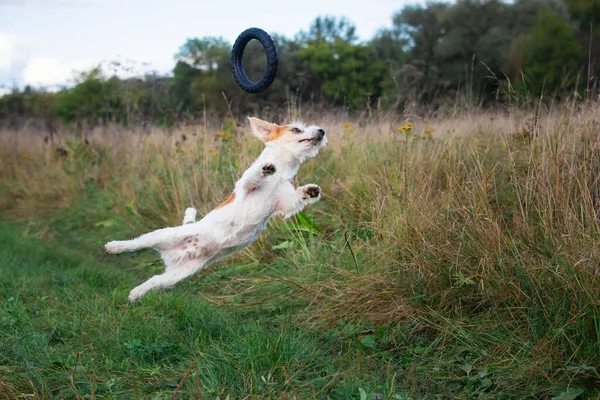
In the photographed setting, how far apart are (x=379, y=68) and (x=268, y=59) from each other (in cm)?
1680

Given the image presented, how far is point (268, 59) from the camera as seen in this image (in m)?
2.62

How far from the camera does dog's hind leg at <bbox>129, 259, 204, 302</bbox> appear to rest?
2955 mm

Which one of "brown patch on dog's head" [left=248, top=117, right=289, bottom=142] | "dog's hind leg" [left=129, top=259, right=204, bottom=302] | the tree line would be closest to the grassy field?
"dog's hind leg" [left=129, top=259, right=204, bottom=302]

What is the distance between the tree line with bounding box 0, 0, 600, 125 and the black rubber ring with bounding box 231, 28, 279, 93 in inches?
239

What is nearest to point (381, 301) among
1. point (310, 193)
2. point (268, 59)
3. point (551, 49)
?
point (310, 193)

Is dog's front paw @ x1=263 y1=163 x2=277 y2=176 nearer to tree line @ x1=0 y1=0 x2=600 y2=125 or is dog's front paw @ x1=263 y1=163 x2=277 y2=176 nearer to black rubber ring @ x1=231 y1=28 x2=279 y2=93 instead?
black rubber ring @ x1=231 y1=28 x2=279 y2=93

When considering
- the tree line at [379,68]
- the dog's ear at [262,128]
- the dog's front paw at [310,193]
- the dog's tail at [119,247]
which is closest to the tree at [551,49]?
the tree line at [379,68]

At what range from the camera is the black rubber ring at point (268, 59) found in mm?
2586

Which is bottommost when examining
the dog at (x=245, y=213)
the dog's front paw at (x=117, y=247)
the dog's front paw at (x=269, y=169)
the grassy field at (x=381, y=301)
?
the grassy field at (x=381, y=301)

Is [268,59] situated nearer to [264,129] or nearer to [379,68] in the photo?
[264,129]

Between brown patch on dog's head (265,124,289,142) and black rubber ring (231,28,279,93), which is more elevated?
black rubber ring (231,28,279,93)

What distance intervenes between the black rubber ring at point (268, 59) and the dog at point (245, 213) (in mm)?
359

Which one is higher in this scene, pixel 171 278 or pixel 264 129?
pixel 264 129

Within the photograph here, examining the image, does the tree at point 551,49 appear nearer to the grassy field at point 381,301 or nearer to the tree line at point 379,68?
the tree line at point 379,68
